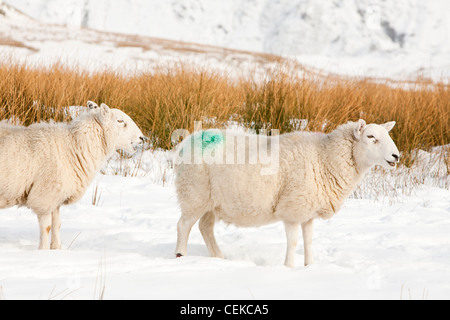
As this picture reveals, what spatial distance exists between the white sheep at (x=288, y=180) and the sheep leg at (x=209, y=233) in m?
0.01

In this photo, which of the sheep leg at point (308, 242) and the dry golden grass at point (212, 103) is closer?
the sheep leg at point (308, 242)

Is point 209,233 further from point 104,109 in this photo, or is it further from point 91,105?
point 91,105

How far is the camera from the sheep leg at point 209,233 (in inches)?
146

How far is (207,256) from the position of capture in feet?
12.3

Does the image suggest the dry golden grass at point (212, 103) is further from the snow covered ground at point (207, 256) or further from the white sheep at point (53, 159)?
the white sheep at point (53, 159)

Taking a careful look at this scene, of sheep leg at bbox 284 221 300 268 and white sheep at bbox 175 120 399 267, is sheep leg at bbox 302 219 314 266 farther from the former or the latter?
sheep leg at bbox 284 221 300 268

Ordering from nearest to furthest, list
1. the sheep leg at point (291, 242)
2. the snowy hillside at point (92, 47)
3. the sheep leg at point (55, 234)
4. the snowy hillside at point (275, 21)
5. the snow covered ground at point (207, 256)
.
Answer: the snow covered ground at point (207, 256)
the sheep leg at point (291, 242)
the sheep leg at point (55, 234)
the snowy hillside at point (92, 47)
the snowy hillside at point (275, 21)

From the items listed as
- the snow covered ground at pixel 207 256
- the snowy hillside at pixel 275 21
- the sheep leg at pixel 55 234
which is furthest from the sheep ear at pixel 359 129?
the snowy hillside at pixel 275 21

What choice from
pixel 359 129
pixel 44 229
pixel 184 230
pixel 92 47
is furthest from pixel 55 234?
pixel 92 47

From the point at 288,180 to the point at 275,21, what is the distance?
8100 cm

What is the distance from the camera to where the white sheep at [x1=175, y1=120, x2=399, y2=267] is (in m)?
3.39

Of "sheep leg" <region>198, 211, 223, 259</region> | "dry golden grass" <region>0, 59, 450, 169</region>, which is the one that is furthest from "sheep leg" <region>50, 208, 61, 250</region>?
"dry golden grass" <region>0, 59, 450, 169</region>

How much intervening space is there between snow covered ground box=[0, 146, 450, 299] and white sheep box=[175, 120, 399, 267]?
31cm

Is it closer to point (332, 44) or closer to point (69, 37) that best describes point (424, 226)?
point (69, 37)
